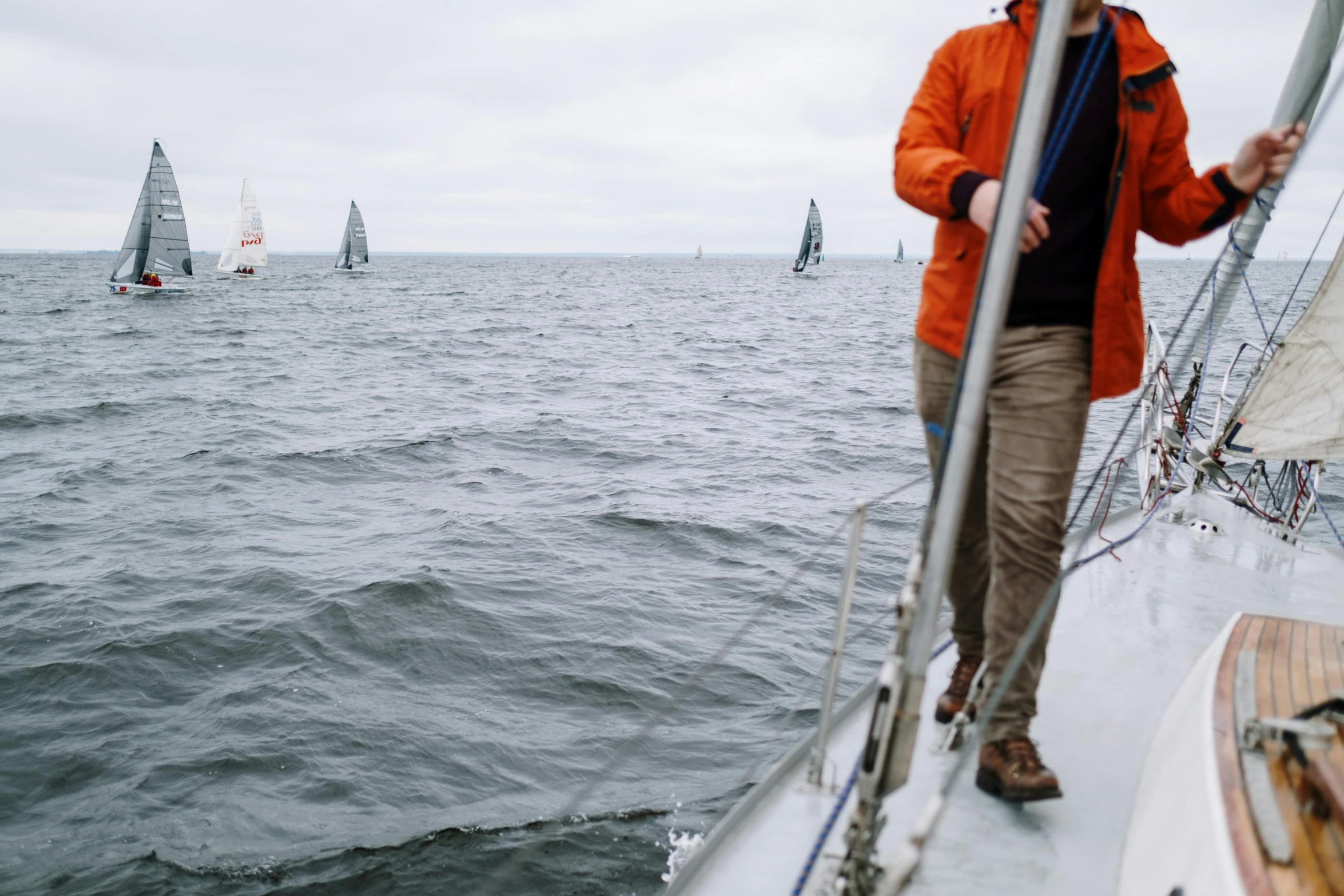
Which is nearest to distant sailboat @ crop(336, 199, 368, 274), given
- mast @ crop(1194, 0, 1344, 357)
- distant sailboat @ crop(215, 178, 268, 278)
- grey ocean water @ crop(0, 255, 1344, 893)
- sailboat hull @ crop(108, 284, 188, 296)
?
distant sailboat @ crop(215, 178, 268, 278)

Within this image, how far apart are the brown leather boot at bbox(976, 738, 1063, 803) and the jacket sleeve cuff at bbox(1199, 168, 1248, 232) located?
3.84 ft

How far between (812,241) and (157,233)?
46766 mm

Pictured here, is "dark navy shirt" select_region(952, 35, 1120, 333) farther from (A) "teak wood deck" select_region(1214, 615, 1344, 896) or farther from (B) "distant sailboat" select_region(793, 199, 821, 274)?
(B) "distant sailboat" select_region(793, 199, 821, 274)

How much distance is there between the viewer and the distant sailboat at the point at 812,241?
67250mm

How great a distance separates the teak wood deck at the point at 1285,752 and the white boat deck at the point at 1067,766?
0.41 m

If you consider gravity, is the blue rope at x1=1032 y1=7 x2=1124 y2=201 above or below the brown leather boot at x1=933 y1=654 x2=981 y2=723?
above

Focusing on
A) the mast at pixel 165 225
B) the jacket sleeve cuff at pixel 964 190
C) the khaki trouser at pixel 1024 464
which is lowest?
the khaki trouser at pixel 1024 464

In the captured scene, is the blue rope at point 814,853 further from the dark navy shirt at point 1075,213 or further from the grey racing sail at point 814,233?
the grey racing sail at point 814,233

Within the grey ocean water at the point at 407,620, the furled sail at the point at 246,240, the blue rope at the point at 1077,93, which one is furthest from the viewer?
the furled sail at the point at 246,240

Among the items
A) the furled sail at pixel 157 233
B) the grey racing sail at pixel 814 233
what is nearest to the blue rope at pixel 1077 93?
the furled sail at pixel 157 233

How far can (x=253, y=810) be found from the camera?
4.07 m

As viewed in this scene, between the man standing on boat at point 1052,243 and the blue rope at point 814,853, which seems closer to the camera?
the blue rope at point 814,853

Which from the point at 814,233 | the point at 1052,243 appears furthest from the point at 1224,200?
the point at 814,233

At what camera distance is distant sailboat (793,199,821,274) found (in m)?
67.2
